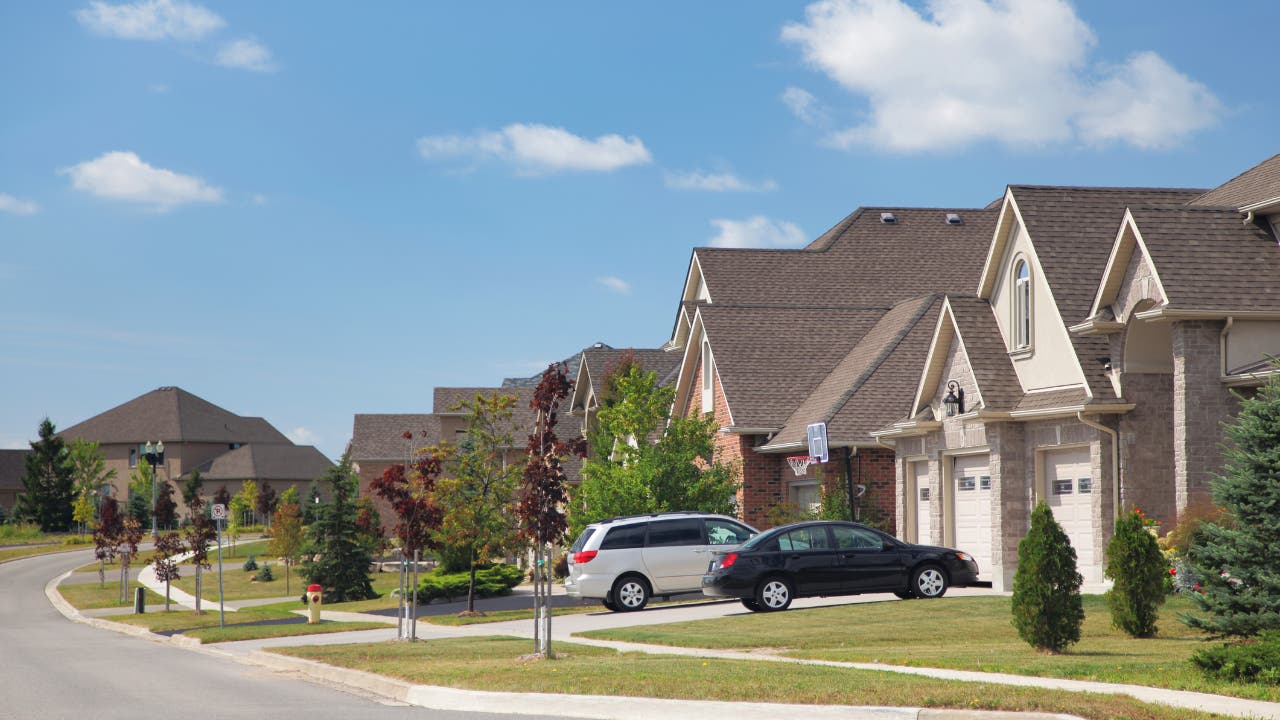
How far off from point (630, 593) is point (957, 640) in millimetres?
9078

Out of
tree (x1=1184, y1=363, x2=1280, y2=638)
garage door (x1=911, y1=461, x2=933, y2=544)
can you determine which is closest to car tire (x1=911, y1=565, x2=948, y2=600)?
garage door (x1=911, y1=461, x2=933, y2=544)

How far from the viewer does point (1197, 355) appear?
2058cm

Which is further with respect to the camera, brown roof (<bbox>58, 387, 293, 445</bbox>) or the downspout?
brown roof (<bbox>58, 387, 293, 445</bbox>)

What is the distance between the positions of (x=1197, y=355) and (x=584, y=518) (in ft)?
54.1

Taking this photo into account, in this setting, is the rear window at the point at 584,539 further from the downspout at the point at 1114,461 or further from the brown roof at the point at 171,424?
the brown roof at the point at 171,424

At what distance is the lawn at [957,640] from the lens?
13.4 m

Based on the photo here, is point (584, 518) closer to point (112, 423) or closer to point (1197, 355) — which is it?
point (1197, 355)

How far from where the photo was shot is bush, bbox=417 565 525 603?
117 ft

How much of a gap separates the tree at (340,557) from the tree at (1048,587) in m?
32.1

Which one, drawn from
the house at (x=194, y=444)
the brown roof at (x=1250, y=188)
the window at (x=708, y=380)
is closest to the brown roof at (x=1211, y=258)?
the brown roof at (x=1250, y=188)

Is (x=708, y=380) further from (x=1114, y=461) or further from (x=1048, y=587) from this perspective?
(x=1048, y=587)

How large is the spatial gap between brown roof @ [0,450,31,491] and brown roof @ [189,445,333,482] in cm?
2083

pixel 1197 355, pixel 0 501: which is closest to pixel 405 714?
pixel 1197 355

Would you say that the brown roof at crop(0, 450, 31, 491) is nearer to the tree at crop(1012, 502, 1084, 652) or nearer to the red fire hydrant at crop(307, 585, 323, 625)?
the red fire hydrant at crop(307, 585, 323, 625)
